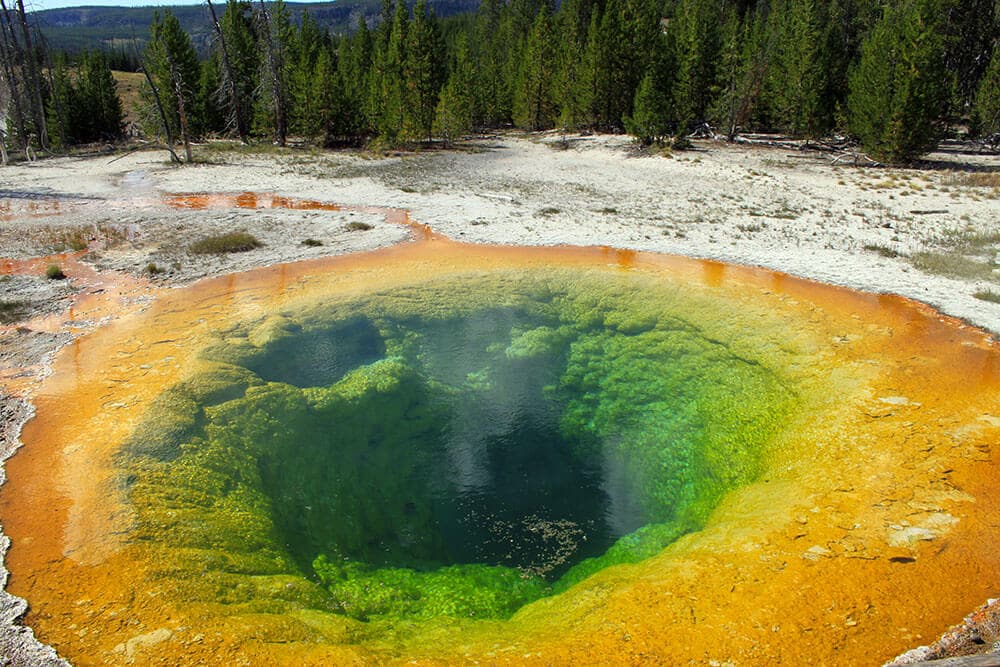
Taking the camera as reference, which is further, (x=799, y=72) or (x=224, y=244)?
(x=799, y=72)

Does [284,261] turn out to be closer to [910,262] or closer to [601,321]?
[601,321]

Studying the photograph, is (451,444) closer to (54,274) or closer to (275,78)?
(54,274)

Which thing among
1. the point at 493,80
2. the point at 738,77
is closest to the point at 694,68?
the point at 738,77

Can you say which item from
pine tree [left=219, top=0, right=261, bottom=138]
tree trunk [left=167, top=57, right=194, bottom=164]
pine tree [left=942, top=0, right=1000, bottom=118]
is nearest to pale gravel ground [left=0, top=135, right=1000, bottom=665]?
tree trunk [left=167, top=57, right=194, bottom=164]

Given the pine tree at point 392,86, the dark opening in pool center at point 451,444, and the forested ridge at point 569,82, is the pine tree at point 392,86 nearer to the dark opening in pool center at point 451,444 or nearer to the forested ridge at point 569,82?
the forested ridge at point 569,82

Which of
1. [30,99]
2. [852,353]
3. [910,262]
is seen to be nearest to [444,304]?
[852,353]

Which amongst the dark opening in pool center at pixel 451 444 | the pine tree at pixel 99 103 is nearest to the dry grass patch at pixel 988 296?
the dark opening in pool center at pixel 451 444

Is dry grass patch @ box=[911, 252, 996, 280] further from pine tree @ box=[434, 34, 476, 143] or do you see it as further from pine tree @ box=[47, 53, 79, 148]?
pine tree @ box=[47, 53, 79, 148]
